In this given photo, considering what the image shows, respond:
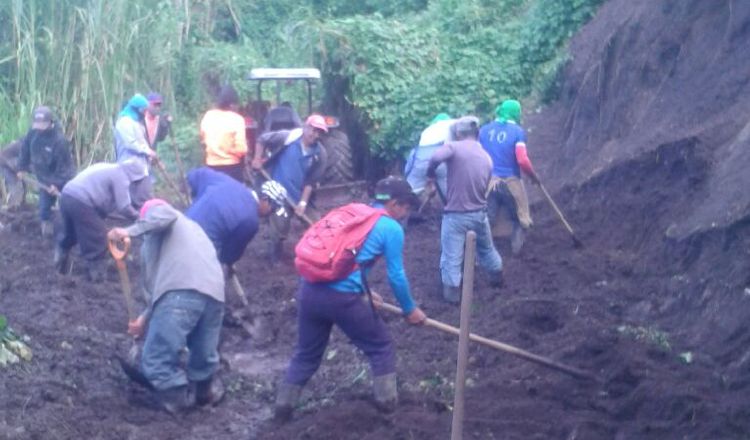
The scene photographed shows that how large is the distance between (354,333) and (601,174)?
6.49m

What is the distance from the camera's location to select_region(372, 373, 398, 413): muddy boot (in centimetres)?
849

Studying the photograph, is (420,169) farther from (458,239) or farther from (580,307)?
(580,307)

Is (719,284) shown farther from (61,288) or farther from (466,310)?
(61,288)

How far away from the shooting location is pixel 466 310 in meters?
6.43

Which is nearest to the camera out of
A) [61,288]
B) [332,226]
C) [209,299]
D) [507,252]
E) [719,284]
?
[332,226]

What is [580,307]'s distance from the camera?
35.9 feet

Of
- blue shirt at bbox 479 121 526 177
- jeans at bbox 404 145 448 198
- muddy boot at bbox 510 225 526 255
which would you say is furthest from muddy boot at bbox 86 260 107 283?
muddy boot at bbox 510 225 526 255

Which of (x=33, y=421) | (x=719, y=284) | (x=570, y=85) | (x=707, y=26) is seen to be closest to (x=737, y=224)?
(x=719, y=284)

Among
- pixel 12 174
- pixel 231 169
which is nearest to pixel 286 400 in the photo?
pixel 231 169

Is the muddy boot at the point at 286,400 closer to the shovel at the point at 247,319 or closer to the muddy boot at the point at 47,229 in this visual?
the shovel at the point at 247,319

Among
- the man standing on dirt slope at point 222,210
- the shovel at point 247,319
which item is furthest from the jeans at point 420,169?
the man standing on dirt slope at point 222,210

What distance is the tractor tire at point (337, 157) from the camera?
17641 millimetres

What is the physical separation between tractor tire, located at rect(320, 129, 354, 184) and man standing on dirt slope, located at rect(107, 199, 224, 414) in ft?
28.3

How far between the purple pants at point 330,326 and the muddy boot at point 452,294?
3.45 meters
